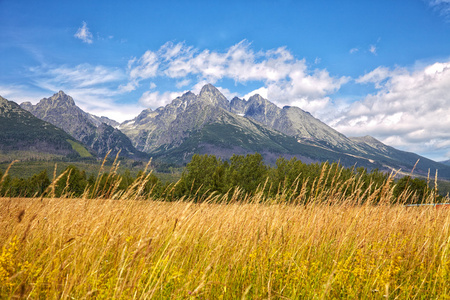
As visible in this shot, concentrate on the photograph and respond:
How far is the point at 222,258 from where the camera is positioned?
3412mm

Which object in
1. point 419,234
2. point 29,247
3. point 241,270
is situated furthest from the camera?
point 419,234

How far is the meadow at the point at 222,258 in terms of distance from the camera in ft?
8.21

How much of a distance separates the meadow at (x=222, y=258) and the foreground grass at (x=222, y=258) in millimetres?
19

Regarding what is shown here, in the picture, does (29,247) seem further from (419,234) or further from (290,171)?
(290,171)

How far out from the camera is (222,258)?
3.41m

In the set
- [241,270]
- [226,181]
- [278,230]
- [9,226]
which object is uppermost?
[278,230]

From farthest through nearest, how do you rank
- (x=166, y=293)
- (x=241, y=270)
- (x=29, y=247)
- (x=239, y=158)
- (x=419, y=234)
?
1. (x=239, y=158)
2. (x=419, y=234)
3. (x=29, y=247)
4. (x=241, y=270)
5. (x=166, y=293)

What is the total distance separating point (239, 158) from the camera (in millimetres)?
51906

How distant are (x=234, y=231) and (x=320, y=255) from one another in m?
1.35

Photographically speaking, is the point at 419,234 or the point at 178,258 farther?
the point at 419,234

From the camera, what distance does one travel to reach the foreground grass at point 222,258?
2510mm

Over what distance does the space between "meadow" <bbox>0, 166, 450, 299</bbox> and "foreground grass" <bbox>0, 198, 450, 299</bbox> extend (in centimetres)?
2

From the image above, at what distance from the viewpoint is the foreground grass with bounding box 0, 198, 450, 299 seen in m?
2.51

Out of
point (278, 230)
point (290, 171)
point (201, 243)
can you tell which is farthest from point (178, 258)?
point (290, 171)
